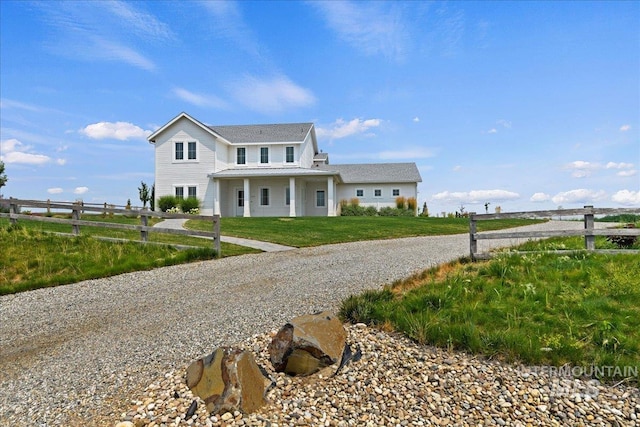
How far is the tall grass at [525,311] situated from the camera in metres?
4.34

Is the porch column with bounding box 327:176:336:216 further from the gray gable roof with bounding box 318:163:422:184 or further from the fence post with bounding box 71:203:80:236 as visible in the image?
the fence post with bounding box 71:203:80:236

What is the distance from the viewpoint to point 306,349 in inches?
159

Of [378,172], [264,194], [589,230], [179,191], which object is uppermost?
[378,172]

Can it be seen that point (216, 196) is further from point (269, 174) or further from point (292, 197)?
point (292, 197)

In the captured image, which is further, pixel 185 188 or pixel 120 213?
pixel 185 188

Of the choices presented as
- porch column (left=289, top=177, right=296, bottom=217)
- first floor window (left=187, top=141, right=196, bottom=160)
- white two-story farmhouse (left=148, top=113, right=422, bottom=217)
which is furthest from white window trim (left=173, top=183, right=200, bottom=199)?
porch column (left=289, top=177, right=296, bottom=217)

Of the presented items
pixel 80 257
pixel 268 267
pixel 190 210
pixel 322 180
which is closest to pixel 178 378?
pixel 268 267

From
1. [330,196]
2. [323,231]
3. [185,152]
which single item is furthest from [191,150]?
[323,231]

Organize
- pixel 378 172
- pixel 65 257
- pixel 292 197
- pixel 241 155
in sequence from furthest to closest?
pixel 378 172 → pixel 241 155 → pixel 292 197 → pixel 65 257

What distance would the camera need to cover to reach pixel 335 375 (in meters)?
4.05

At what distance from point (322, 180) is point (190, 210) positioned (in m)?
10.1

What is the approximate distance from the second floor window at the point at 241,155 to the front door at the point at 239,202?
222 centimetres

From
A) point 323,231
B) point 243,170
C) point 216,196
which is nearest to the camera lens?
point 323,231

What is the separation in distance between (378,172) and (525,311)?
30.9 m
